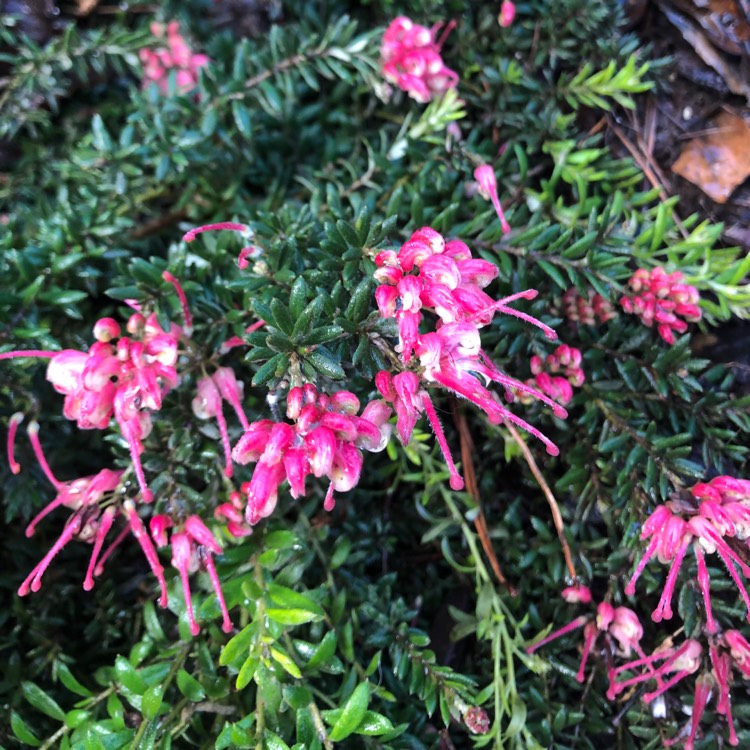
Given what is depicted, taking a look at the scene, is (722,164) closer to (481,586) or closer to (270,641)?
(481,586)

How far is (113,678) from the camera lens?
1.20 metres

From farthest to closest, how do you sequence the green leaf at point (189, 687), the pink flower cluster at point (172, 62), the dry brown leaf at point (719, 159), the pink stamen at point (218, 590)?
the pink flower cluster at point (172, 62) → the dry brown leaf at point (719, 159) → the green leaf at point (189, 687) → the pink stamen at point (218, 590)

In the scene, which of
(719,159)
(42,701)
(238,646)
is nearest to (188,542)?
(238,646)

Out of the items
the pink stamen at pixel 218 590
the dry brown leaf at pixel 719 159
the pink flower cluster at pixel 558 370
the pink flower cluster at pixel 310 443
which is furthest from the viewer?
the dry brown leaf at pixel 719 159

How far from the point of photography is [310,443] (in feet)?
2.83

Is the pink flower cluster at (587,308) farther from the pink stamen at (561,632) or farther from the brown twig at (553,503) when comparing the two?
the pink stamen at (561,632)

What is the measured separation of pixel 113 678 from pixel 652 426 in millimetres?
1085

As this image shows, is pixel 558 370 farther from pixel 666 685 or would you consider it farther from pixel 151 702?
pixel 151 702

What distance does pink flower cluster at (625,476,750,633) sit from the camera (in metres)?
0.99

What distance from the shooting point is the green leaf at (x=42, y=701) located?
116 cm

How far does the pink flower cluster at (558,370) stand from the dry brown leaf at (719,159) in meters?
0.59

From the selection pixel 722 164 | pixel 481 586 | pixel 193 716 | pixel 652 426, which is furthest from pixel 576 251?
pixel 193 716

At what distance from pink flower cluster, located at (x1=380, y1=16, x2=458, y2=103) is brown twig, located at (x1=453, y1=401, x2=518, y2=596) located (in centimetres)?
70

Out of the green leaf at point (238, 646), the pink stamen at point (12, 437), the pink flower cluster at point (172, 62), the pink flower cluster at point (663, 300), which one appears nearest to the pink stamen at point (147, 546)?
the green leaf at point (238, 646)
